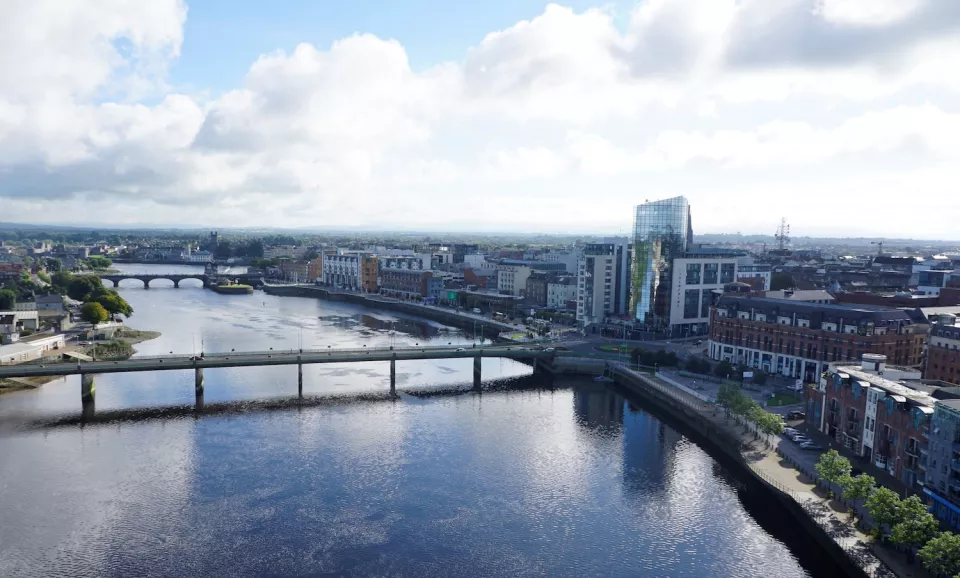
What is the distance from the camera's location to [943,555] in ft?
61.0

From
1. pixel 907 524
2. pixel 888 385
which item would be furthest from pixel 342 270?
pixel 907 524

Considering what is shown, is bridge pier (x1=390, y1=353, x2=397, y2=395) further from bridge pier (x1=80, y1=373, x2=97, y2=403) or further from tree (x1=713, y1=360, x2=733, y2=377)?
tree (x1=713, y1=360, x2=733, y2=377)

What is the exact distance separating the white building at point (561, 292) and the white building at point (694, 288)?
56.8 ft

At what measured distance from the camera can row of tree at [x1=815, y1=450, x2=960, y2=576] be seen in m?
18.5

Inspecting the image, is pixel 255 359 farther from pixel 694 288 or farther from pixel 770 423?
pixel 694 288

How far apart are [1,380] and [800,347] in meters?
51.1

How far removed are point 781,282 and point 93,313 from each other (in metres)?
78.5

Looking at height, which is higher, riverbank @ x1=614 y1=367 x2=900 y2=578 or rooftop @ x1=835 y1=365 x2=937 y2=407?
rooftop @ x1=835 y1=365 x2=937 y2=407

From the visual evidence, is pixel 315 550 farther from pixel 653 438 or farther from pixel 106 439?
pixel 653 438

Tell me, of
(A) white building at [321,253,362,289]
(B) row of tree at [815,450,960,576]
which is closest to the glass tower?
(B) row of tree at [815,450,960,576]

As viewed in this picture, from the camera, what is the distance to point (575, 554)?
73.9 feet

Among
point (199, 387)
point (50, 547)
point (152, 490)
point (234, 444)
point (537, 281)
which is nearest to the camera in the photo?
point (50, 547)

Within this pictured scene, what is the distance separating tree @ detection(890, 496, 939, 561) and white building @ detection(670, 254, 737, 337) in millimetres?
38667

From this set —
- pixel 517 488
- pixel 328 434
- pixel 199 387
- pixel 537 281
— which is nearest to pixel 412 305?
pixel 537 281
